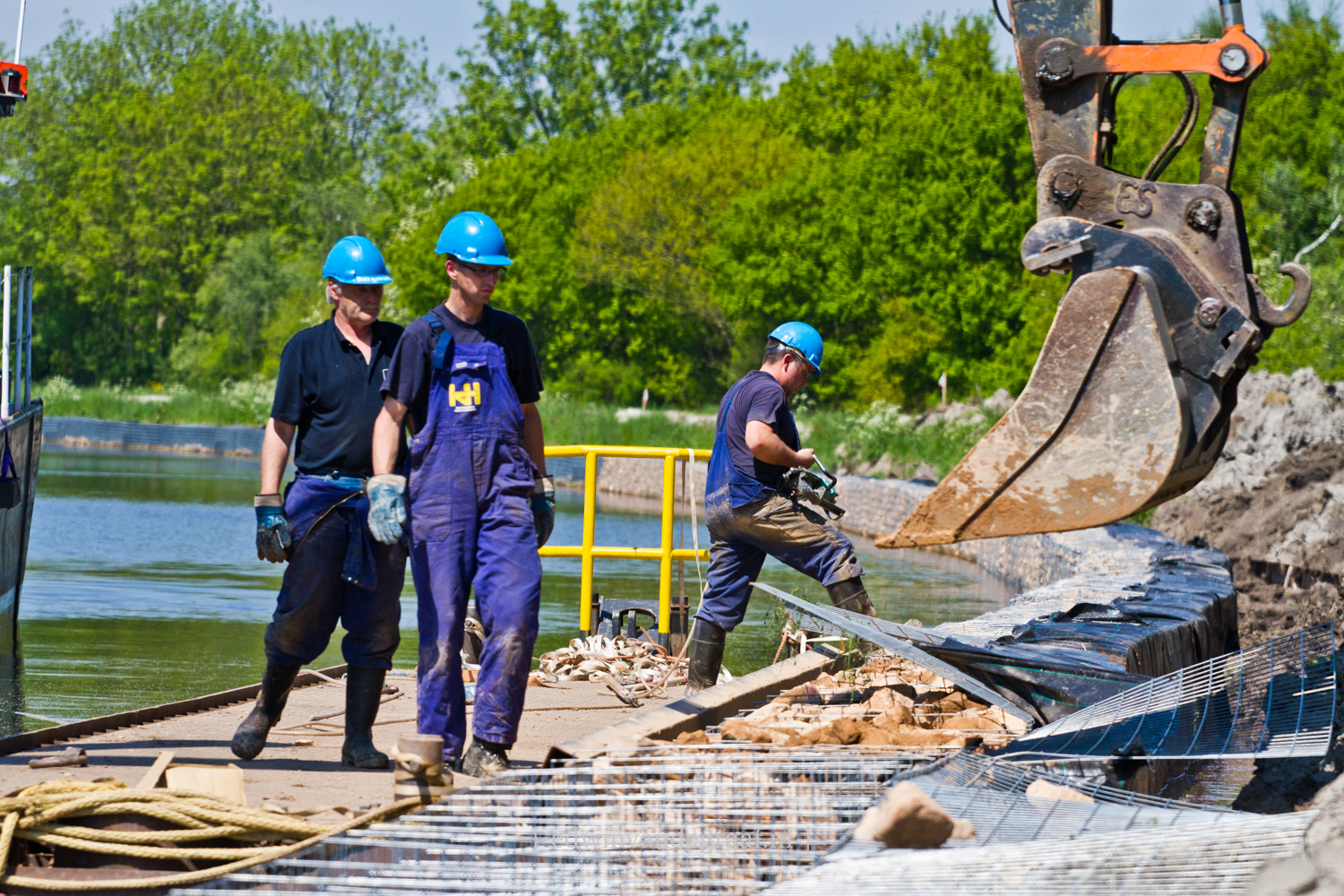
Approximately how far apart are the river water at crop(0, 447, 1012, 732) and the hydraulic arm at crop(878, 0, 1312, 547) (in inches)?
168

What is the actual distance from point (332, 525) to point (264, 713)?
75cm

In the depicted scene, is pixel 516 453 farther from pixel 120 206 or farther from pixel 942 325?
pixel 120 206

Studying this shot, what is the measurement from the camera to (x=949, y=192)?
3984 centimetres

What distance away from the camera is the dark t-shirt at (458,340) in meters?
5.39

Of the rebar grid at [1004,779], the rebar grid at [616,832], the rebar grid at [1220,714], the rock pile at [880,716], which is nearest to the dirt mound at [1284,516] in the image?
the rebar grid at [1220,714]

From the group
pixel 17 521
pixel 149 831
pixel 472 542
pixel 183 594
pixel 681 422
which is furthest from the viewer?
pixel 681 422

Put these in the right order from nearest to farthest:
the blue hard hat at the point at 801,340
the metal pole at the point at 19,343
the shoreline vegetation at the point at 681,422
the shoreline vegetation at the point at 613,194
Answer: the blue hard hat at the point at 801,340 → the metal pole at the point at 19,343 → the shoreline vegetation at the point at 681,422 → the shoreline vegetation at the point at 613,194

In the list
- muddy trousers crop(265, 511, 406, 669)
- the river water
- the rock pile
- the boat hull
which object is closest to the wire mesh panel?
the rock pile

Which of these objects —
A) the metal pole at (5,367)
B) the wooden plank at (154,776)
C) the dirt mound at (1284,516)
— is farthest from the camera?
the dirt mound at (1284,516)

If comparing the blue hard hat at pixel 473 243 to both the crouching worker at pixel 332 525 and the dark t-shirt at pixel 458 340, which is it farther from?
the crouching worker at pixel 332 525

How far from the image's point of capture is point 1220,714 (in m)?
6.15

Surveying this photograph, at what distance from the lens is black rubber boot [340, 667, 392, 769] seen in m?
5.66

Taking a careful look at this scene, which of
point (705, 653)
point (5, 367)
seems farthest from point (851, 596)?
point (5, 367)

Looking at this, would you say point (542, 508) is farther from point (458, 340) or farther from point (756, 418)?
point (756, 418)
